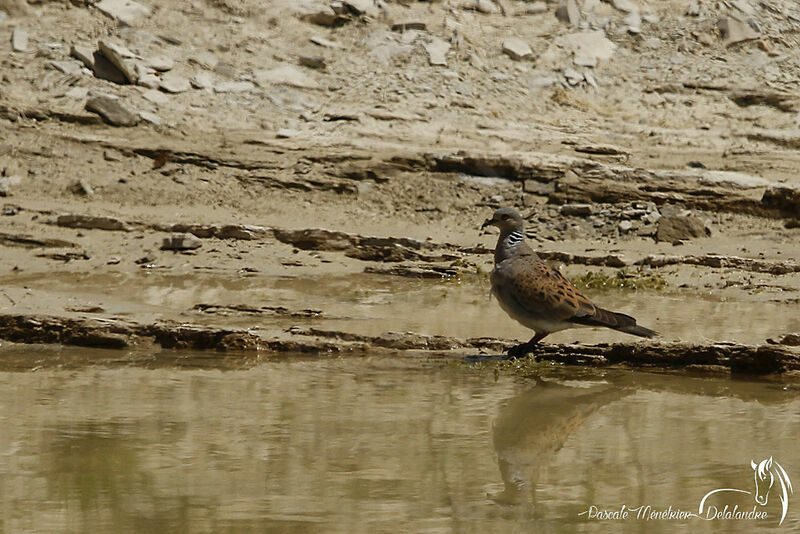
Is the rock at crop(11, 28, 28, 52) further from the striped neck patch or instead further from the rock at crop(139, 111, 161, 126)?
the striped neck patch

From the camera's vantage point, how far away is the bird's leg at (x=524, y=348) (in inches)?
255

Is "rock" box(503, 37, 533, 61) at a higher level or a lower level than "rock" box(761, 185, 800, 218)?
higher

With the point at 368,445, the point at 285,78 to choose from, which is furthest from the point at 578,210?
the point at 368,445

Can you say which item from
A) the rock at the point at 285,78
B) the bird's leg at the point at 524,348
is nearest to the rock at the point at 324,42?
the rock at the point at 285,78

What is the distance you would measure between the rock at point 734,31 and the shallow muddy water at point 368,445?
28.0 feet

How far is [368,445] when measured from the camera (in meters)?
4.74

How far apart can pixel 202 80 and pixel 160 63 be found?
501mm

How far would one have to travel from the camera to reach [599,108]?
41.1 ft

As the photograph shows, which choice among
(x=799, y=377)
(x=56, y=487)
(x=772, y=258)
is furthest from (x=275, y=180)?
(x=56, y=487)

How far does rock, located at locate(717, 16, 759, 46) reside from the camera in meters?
13.5

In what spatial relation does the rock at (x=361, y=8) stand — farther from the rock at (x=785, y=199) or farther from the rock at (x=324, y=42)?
the rock at (x=785, y=199)

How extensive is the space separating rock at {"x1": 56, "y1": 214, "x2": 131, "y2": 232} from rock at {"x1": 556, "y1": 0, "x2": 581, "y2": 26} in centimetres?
643

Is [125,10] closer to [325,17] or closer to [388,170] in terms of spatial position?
[325,17]

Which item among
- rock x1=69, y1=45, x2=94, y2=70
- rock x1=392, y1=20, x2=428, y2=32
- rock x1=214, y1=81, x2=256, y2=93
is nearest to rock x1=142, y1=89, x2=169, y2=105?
rock x1=214, y1=81, x2=256, y2=93
